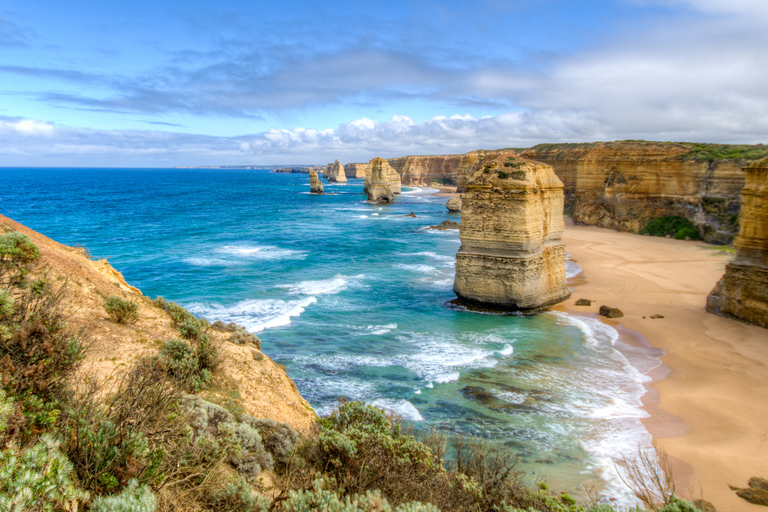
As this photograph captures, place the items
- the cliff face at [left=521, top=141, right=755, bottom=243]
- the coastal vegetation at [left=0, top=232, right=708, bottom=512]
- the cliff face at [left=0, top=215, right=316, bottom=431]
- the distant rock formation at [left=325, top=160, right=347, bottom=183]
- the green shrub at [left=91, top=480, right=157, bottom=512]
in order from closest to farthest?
the green shrub at [left=91, top=480, right=157, bottom=512] < the coastal vegetation at [left=0, top=232, right=708, bottom=512] < the cliff face at [left=0, top=215, right=316, bottom=431] < the cliff face at [left=521, top=141, right=755, bottom=243] < the distant rock formation at [left=325, top=160, right=347, bottom=183]

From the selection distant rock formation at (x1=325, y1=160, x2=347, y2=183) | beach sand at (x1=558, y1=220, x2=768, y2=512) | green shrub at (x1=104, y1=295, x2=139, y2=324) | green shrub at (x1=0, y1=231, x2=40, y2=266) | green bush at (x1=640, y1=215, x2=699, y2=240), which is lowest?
beach sand at (x1=558, y1=220, x2=768, y2=512)

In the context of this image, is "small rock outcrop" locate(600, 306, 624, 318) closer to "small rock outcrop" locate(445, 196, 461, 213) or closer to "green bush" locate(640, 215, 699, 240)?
"green bush" locate(640, 215, 699, 240)

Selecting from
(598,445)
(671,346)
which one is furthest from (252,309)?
(671,346)

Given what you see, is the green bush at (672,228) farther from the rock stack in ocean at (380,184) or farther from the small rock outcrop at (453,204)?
the rock stack in ocean at (380,184)

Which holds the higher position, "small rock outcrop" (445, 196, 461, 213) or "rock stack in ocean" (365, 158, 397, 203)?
"rock stack in ocean" (365, 158, 397, 203)

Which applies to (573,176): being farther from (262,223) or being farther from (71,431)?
(71,431)

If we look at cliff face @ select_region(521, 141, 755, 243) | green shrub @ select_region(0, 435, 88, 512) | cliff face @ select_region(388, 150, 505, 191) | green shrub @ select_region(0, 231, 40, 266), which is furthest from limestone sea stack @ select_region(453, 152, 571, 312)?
cliff face @ select_region(388, 150, 505, 191)
